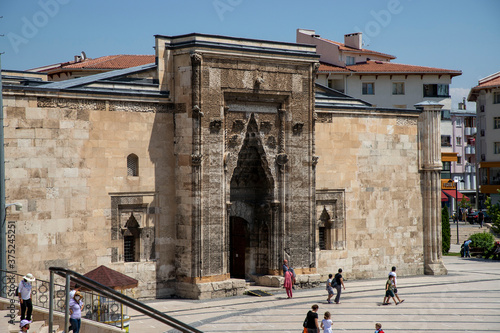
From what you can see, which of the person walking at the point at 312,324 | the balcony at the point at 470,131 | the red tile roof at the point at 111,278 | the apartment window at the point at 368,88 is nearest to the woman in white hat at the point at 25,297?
the red tile roof at the point at 111,278

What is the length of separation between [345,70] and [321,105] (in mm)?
31545

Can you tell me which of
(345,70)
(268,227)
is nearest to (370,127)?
(268,227)

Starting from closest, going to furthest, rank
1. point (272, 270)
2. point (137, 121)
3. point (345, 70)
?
point (137, 121), point (272, 270), point (345, 70)

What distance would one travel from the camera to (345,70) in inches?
2527

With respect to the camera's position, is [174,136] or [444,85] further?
[444,85]

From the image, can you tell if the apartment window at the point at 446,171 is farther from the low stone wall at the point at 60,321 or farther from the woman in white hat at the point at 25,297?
the woman in white hat at the point at 25,297

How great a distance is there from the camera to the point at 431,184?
121 feet

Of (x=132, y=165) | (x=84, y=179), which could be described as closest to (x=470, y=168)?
(x=132, y=165)

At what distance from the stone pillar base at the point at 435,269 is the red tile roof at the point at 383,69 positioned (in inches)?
1182

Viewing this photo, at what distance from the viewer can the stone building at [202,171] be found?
26.1 m

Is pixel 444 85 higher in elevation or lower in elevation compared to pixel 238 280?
higher

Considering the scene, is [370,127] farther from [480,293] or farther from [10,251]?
[10,251]

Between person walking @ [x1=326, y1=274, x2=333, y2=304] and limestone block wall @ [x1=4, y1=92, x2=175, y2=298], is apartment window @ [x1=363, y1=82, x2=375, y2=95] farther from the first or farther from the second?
person walking @ [x1=326, y1=274, x2=333, y2=304]

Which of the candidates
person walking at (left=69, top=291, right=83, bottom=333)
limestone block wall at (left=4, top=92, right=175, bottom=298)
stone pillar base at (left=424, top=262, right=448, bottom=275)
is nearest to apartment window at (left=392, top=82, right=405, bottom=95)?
stone pillar base at (left=424, top=262, right=448, bottom=275)
